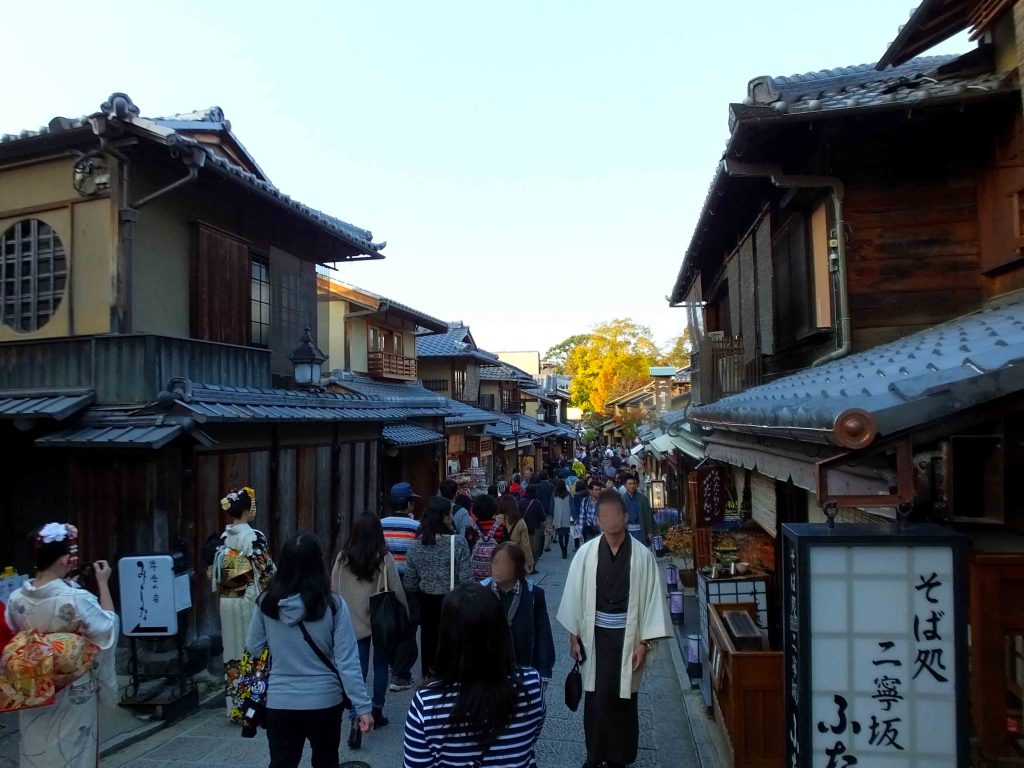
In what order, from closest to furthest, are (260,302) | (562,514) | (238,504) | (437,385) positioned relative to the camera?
(238,504) < (260,302) < (562,514) < (437,385)

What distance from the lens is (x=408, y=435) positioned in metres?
16.0

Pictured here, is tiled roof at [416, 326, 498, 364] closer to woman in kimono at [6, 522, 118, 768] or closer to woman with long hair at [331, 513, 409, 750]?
woman with long hair at [331, 513, 409, 750]

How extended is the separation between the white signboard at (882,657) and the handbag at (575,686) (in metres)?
1.91

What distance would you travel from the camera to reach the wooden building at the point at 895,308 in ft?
10.3

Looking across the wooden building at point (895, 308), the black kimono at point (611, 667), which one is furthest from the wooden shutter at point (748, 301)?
the black kimono at point (611, 667)

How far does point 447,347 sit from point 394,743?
77.8ft

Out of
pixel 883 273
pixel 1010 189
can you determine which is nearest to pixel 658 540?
pixel 883 273

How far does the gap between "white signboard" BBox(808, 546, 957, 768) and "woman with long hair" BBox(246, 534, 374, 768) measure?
2.38 metres

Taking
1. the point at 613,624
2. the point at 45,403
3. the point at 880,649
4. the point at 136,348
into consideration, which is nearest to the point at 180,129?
the point at 136,348

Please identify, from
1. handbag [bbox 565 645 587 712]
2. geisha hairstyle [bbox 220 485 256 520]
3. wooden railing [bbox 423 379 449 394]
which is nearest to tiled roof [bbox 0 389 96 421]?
geisha hairstyle [bbox 220 485 256 520]

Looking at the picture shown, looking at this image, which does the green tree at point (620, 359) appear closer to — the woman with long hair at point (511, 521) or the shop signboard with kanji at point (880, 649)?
the woman with long hair at point (511, 521)

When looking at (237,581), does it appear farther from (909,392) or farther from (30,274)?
(909,392)

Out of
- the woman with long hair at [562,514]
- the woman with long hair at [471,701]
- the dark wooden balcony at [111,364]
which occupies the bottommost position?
the woman with long hair at [562,514]

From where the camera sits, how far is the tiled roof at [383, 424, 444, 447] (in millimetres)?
14992
